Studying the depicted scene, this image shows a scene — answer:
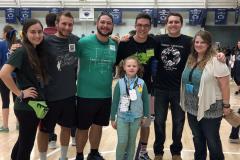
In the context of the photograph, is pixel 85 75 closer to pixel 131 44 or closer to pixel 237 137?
pixel 131 44

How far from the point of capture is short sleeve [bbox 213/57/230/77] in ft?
11.3

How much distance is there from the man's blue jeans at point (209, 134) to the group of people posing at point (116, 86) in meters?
0.01

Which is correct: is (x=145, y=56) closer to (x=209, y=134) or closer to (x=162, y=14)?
(x=209, y=134)

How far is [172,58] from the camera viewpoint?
4.27 m

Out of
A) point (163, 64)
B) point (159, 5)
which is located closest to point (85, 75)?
point (163, 64)

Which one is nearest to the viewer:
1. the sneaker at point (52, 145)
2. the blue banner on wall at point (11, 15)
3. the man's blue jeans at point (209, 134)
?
the man's blue jeans at point (209, 134)

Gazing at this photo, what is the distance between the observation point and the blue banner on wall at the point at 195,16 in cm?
1798

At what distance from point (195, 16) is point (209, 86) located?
15334 mm

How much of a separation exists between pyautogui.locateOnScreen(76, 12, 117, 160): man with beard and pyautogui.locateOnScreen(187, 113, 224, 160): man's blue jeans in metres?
1.13

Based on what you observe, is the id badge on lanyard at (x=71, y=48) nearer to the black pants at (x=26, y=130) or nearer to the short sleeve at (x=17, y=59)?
the short sleeve at (x=17, y=59)

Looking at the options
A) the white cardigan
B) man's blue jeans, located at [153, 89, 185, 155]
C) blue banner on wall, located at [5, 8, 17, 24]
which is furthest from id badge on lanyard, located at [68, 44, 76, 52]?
blue banner on wall, located at [5, 8, 17, 24]

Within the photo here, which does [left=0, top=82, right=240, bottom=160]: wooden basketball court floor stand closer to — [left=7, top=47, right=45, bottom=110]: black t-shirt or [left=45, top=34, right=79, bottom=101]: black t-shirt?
[left=45, top=34, right=79, bottom=101]: black t-shirt

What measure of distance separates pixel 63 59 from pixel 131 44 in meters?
0.95

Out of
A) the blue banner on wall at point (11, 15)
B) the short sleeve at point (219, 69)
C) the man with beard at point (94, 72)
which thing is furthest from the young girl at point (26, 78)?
the blue banner on wall at point (11, 15)
